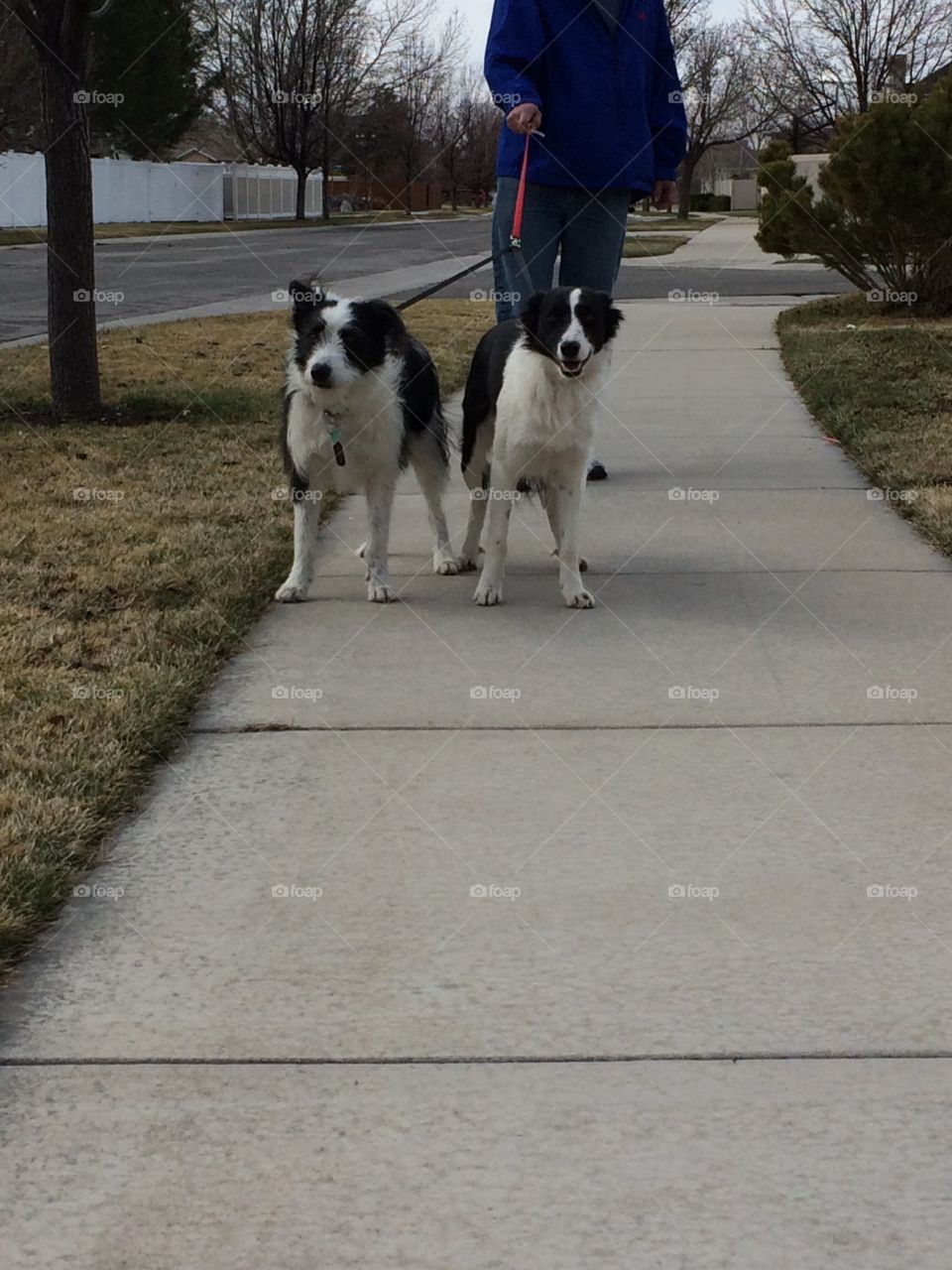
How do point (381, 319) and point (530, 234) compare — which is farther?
point (530, 234)

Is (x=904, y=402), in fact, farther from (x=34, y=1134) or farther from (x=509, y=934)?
(x=34, y=1134)

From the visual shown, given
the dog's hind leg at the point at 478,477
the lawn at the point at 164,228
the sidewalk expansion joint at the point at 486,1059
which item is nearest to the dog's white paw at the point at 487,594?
the dog's hind leg at the point at 478,477

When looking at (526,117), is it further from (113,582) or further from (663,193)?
(113,582)

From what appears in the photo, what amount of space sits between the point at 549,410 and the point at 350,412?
2.45 ft

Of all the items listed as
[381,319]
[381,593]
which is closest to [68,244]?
[381,319]

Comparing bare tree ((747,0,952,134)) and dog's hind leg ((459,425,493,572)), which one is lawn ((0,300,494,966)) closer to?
dog's hind leg ((459,425,493,572))

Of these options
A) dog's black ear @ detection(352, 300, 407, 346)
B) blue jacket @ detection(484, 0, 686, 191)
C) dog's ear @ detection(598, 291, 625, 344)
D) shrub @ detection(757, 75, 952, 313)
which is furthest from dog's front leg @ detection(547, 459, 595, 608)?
shrub @ detection(757, 75, 952, 313)

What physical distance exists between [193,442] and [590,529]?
288cm

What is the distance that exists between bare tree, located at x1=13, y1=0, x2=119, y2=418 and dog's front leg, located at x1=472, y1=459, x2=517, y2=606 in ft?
15.6

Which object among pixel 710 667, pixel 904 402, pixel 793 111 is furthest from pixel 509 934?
pixel 793 111

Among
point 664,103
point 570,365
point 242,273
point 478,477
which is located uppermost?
point 664,103

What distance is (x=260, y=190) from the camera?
6631cm

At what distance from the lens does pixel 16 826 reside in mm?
3719

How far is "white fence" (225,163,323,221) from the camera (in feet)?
208
